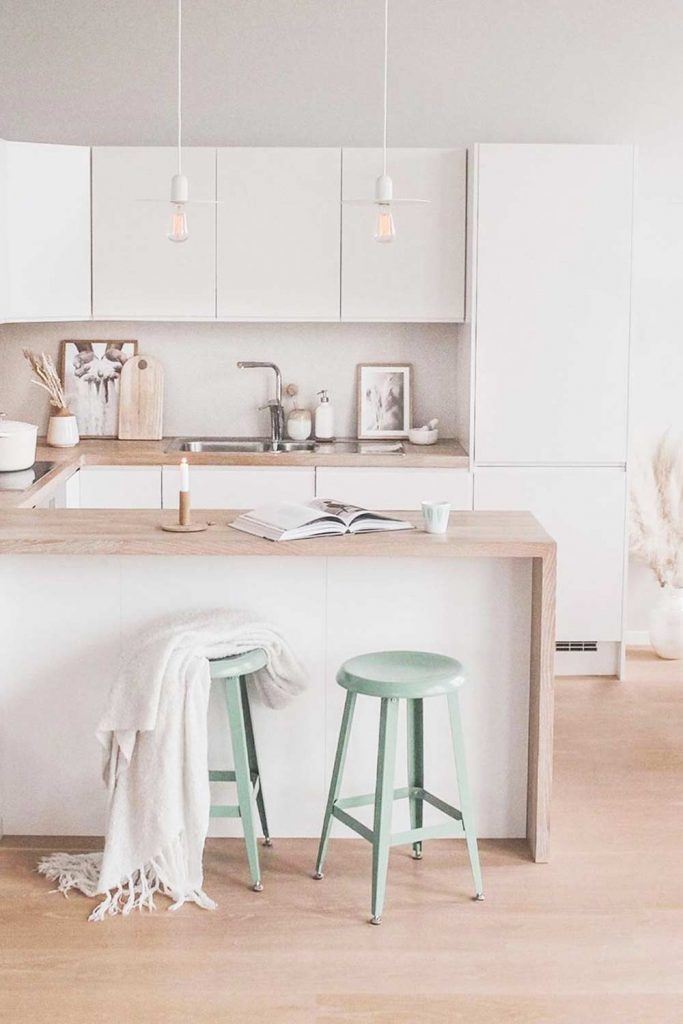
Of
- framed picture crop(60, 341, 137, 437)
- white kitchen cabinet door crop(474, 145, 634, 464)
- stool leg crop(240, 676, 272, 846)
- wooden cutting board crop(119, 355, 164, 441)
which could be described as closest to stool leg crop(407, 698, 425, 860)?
stool leg crop(240, 676, 272, 846)

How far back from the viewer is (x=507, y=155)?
5145mm

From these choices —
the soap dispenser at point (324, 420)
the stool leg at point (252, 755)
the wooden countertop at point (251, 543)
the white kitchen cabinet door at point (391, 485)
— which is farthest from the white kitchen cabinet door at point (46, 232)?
the stool leg at point (252, 755)

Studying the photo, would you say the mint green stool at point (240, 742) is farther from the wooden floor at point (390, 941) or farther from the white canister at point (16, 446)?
the white canister at point (16, 446)

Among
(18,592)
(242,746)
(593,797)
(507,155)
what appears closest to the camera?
(242,746)

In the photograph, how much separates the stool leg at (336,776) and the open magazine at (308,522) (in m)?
0.44

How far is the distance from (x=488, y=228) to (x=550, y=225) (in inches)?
9.6

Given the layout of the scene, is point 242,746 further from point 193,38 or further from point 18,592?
point 193,38

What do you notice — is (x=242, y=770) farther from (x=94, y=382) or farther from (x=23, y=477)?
(x=94, y=382)

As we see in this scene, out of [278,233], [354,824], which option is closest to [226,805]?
[354,824]

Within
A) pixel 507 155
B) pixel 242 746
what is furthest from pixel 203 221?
pixel 242 746

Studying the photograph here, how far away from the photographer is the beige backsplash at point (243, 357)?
5.81m

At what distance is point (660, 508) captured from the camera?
565 cm

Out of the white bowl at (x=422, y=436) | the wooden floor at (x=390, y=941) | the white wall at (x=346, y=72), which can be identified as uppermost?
the white wall at (x=346, y=72)

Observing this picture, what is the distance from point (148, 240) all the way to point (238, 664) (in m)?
2.59
